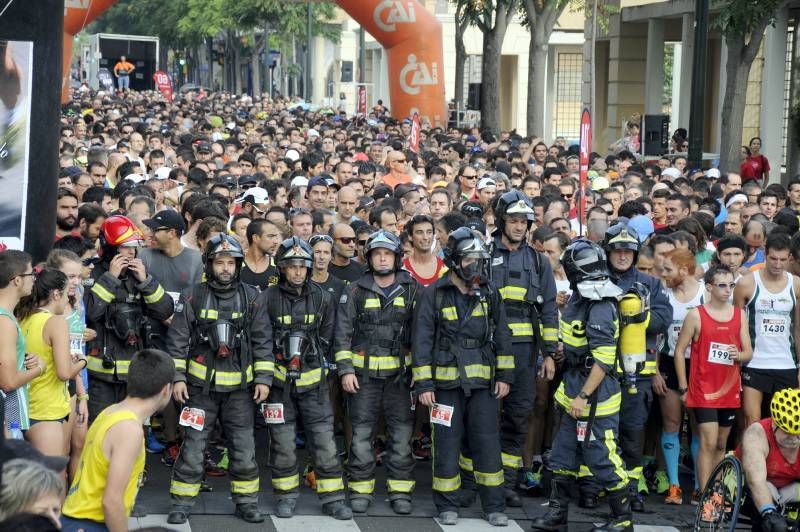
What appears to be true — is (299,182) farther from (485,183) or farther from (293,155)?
(293,155)

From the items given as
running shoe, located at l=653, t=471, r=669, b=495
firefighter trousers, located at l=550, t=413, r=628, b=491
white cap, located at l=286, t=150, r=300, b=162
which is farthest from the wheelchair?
white cap, located at l=286, t=150, r=300, b=162

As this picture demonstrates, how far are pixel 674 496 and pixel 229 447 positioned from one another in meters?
3.12

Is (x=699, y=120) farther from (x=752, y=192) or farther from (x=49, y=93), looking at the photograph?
(x=49, y=93)

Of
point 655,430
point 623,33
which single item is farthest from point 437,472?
point 623,33

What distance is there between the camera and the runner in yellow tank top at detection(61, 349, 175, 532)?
5.61m

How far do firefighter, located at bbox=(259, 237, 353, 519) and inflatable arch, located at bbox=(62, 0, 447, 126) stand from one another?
20069 mm

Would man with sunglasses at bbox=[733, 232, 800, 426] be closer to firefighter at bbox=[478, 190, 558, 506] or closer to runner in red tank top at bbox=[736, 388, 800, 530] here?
firefighter at bbox=[478, 190, 558, 506]

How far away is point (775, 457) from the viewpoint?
281 inches

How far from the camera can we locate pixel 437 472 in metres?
8.73

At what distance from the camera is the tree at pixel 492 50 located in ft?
96.7

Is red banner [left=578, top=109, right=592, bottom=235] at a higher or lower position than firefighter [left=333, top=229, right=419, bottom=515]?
higher

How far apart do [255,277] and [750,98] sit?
25769 mm

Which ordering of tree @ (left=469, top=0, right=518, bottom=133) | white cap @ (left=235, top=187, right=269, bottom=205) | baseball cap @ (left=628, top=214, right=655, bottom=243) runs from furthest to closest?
tree @ (left=469, top=0, right=518, bottom=133)
white cap @ (left=235, top=187, right=269, bottom=205)
baseball cap @ (left=628, top=214, right=655, bottom=243)

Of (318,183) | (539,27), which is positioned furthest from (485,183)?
(539,27)
